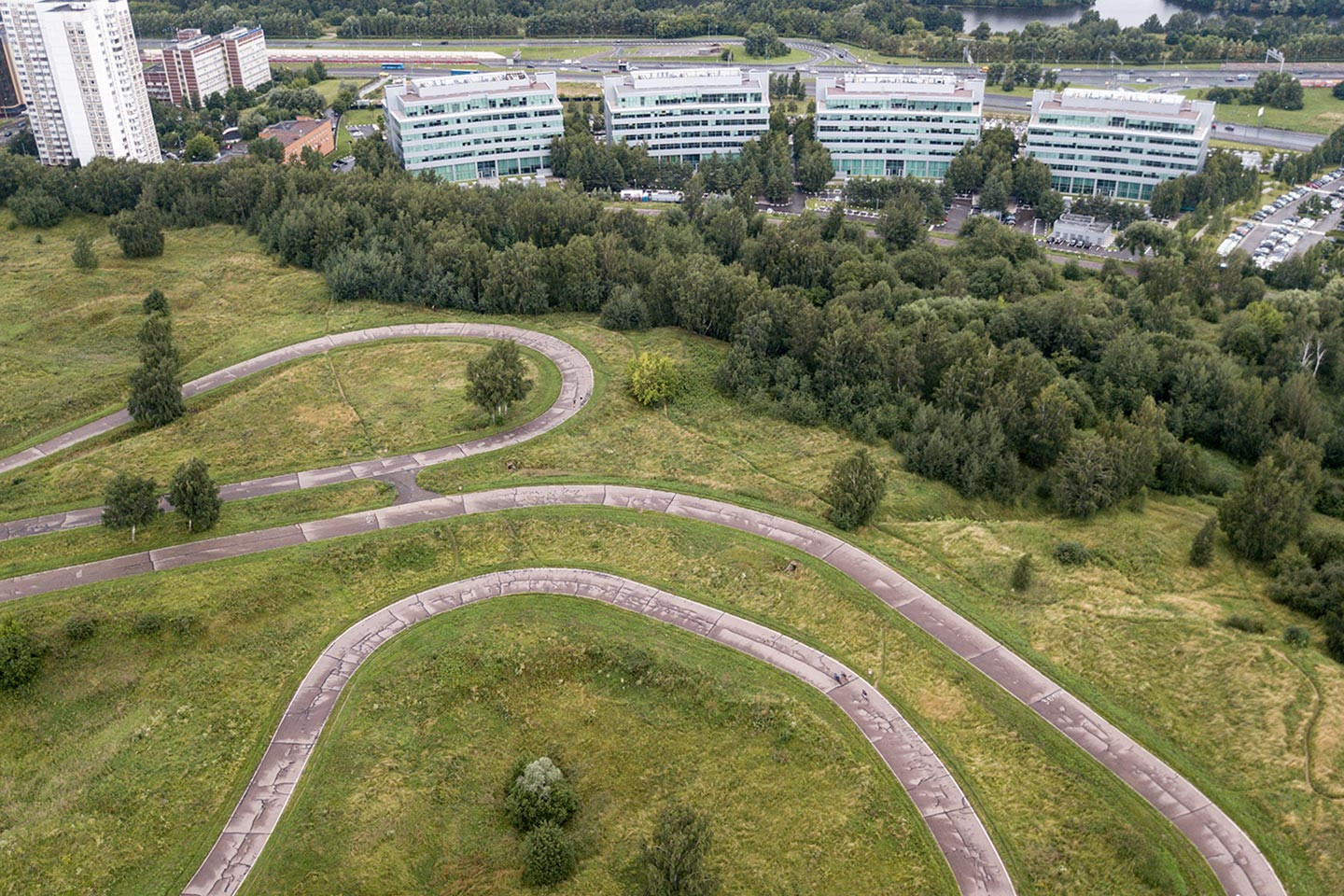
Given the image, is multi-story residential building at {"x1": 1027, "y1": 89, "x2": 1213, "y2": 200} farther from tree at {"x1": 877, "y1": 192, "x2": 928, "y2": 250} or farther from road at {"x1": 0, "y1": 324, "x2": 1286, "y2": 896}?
road at {"x1": 0, "y1": 324, "x2": 1286, "y2": 896}

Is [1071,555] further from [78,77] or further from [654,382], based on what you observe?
[78,77]

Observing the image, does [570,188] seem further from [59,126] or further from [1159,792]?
[1159,792]

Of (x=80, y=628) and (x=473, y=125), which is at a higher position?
(x=473, y=125)

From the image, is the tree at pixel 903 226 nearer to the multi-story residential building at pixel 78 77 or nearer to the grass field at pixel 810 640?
the grass field at pixel 810 640

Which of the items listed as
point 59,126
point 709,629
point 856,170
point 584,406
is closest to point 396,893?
point 709,629

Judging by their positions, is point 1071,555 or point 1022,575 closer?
point 1022,575

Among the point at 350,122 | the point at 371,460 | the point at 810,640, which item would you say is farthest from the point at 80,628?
the point at 350,122

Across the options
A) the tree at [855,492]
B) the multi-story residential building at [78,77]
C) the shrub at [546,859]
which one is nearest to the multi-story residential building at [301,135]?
the multi-story residential building at [78,77]
